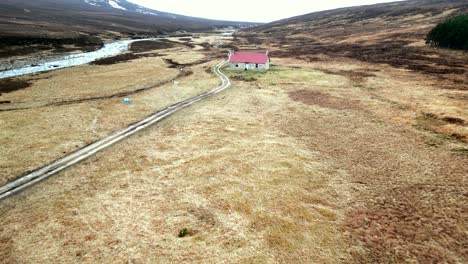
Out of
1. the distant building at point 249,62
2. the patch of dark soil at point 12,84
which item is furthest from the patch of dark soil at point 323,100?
the patch of dark soil at point 12,84

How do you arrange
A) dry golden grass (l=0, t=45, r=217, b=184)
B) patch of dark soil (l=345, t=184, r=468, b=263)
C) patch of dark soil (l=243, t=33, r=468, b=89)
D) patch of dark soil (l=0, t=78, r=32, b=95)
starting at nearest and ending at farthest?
1. patch of dark soil (l=345, t=184, r=468, b=263)
2. dry golden grass (l=0, t=45, r=217, b=184)
3. patch of dark soil (l=0, t=78, r=32, b=95)
4. patch of dark soil (l=243, t=33, r=468, b=89)

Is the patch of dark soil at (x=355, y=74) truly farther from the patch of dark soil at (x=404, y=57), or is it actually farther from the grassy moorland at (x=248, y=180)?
the grassy moorland at (x=248, y=180)

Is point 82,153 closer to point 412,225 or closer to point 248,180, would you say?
point 248,180

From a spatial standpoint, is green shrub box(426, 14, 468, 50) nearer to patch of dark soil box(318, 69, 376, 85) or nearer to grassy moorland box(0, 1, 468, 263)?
patch of dark soil box(318, 69, 376, 85)

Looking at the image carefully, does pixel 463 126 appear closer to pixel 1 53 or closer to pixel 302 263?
pixel 302 263

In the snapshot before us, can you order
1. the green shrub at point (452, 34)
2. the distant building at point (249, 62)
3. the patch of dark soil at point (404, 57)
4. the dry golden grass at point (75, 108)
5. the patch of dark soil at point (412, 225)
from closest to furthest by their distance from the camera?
the patch of dark soil at point (412, 225)
the dry golden grass at point (75, 108)
the patch of dark soil at point (404, 57)
the distant building at point (249, 62)
the green shrub at point (452, 34)

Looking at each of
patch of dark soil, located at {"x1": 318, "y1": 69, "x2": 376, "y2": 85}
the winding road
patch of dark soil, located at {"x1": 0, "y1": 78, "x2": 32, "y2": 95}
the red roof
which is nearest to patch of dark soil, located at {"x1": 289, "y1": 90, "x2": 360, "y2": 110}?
patch of dark soil, located at {"x1": 318, "y1": 69, "x2": 376, "y2": 85}

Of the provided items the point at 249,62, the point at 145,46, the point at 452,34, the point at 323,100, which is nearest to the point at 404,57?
the point at 452,34
